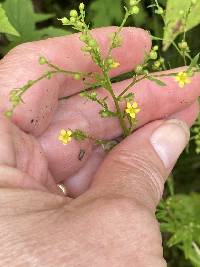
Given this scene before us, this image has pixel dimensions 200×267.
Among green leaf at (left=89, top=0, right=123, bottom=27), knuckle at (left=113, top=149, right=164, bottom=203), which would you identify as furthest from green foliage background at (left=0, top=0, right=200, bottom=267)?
knuckle at (left=113, top=149, right=164, bottom=203)

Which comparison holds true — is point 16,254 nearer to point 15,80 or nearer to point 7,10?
point 15,80

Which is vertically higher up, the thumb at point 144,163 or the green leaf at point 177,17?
the green leaf at point 177,17

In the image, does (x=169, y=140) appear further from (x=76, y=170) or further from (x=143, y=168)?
(x=76, y=170)

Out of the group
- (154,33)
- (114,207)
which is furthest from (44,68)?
(154,33)

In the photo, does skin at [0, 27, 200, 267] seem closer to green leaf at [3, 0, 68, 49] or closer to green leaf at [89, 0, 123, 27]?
green leaf at [3, 0, 68, 49]

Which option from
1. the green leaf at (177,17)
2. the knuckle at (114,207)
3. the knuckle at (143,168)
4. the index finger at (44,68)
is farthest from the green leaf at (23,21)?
the knuckle at (114,207)

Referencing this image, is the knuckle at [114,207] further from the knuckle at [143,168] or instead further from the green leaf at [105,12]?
the green leaf at [105,12]
